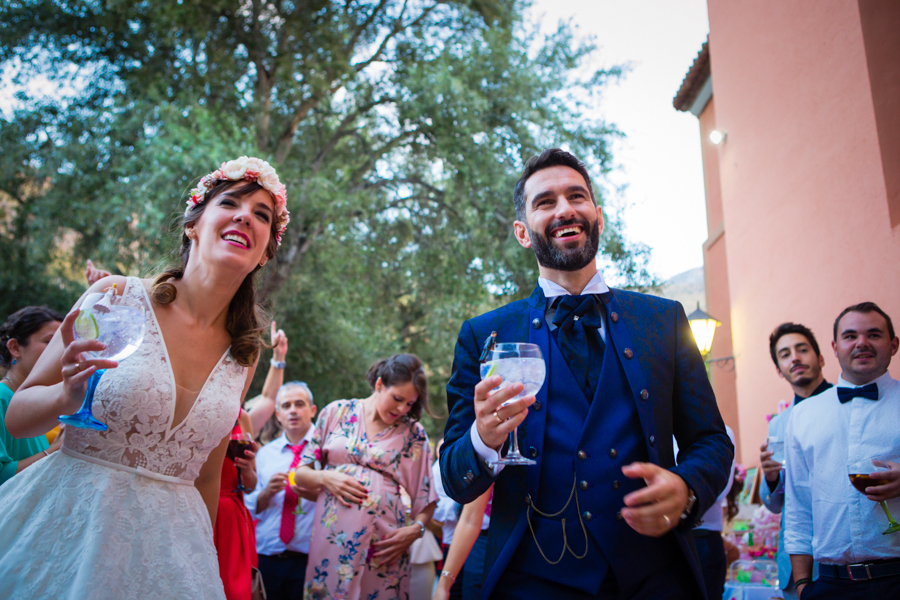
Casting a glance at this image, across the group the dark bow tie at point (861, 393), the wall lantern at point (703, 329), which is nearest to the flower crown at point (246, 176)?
the dark bow tie at point (861, 393)

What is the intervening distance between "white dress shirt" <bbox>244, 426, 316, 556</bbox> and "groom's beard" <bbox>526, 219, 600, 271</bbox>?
9.34 feet

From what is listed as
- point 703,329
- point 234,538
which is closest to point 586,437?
point 234,538

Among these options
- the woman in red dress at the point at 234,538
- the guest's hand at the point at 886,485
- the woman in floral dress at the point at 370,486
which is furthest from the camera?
the woman in floral dress at the point at 370,486

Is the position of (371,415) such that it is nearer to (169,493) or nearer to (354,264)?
(169,493)

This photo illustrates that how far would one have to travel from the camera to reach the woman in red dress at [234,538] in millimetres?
3021

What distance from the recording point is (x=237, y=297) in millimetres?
2725

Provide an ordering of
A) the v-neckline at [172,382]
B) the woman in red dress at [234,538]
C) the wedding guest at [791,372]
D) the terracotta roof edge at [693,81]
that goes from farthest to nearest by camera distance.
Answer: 1. the terracotta roof edge at [693,81]
2. the wedding guest at [791,372]
3. the woman in red dress at [234,538]
4. the v-neckline at [172,382]

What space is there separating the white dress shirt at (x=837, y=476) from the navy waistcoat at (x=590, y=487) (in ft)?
6.50

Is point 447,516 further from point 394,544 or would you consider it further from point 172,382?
point 172,382

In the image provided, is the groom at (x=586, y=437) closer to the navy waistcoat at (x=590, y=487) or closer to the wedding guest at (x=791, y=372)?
the navy waistcoat at (x=590, y=487)

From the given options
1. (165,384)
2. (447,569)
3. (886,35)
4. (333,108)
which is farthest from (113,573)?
(333,108)

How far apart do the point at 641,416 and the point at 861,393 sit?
225 cm

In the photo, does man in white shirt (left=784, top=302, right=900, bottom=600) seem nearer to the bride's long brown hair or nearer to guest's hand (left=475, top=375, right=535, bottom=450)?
guest's hand (left=475, top=375, right=535, bottom=450)

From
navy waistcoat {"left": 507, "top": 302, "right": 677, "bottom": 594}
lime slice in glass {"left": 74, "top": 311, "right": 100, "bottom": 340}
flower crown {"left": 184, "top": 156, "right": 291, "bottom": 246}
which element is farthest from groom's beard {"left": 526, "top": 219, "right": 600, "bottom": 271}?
lime slice in glass {"left": 74, "top": 311, "right": 100, "bottom": 340}
